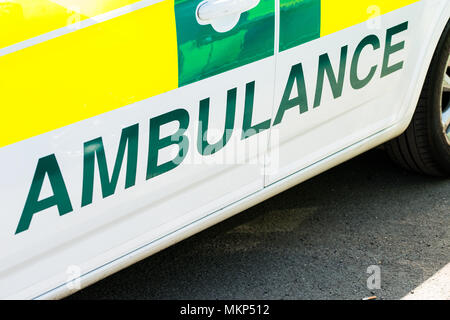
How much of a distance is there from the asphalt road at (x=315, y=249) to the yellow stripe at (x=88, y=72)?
83 cm

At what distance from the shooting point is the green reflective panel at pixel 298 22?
2.21m

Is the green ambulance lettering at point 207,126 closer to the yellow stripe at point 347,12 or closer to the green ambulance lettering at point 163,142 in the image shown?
the green ambulance lettering at point 163,142

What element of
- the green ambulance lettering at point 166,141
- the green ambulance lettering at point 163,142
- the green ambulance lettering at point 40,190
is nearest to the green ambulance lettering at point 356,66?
the green ambulance lettering at point 163,142

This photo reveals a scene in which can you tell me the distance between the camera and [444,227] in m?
2.84

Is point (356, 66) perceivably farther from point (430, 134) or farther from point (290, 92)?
point (430, 134)

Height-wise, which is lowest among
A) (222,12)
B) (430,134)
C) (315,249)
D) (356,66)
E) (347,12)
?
(315,249)

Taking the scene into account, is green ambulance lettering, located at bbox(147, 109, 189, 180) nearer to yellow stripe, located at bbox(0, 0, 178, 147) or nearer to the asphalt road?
yellow stripe, located at bbox(0, 0, 178, 147)

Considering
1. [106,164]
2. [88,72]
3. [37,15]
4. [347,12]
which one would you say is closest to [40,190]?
[106,164]

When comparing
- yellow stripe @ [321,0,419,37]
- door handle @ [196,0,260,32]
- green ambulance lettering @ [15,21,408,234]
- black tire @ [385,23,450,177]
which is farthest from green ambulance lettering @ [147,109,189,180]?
black tire @ [385,23,450,177]

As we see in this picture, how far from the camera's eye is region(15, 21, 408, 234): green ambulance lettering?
5.98 feet

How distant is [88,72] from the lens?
184cm

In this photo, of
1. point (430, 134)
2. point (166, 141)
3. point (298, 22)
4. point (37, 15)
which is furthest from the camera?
point (430, 134)

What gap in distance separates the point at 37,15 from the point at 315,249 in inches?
54.4
